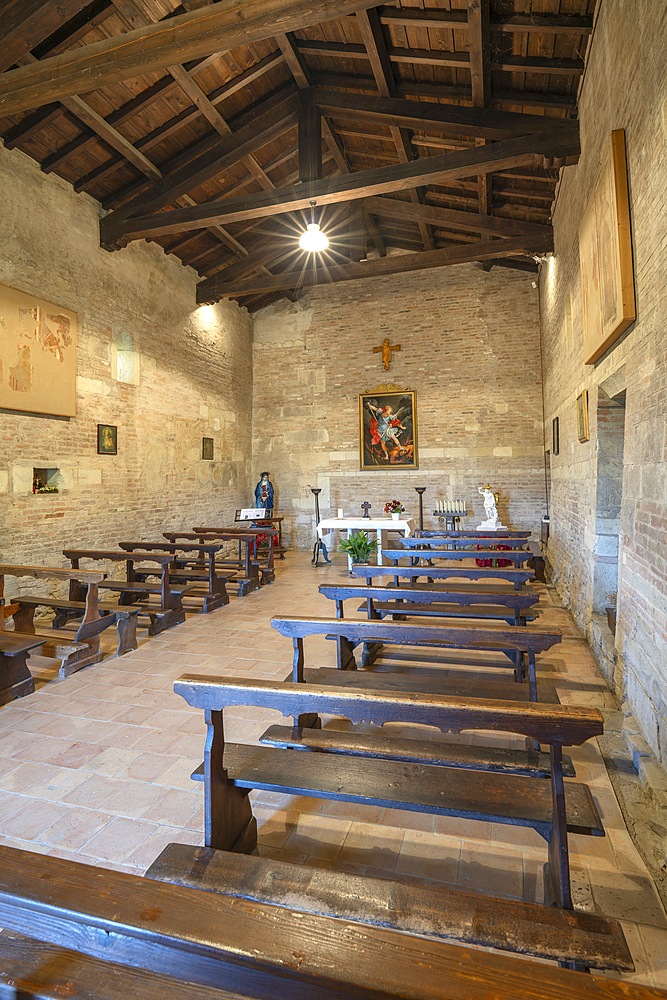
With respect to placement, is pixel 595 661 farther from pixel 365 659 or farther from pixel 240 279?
pixel 240 279

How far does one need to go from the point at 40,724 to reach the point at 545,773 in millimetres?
2975

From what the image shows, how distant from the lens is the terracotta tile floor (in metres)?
1.87

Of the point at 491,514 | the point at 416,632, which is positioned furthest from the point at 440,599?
the point at 491,514

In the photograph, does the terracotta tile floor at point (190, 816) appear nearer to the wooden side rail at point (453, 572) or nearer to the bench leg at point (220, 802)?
the bench leg at point (220, 802)

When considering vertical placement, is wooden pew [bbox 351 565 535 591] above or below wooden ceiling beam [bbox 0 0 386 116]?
below

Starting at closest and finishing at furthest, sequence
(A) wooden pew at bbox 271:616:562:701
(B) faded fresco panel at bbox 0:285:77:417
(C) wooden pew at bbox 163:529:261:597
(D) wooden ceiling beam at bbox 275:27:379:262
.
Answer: (A) wooden pew at bbox 271:616:562:701 → (B) faded fresco panel at bbox 0:285:77:417 → (D) wooden ceiling beam at bbox 275:27:379:262 → (C) wooden pew at bbox 163:529:261:597

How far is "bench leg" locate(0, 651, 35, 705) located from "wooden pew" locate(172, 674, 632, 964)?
233 centimetres

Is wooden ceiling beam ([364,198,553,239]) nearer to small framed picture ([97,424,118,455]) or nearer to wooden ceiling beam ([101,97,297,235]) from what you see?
wooden ceiling beam ([101,97,297,235])

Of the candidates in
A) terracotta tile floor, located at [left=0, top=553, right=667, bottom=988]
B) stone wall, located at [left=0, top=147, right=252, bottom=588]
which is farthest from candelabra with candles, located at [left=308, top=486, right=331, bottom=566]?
terracotta tile floor, located at [left=0, top=553, right=667, bottom=988]

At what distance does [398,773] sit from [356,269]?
31.6 ft

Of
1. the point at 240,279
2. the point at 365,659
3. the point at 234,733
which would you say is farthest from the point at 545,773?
the point at 240,279

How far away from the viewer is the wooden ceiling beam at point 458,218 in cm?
779

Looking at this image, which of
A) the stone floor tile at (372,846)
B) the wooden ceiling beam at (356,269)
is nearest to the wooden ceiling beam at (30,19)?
the wooden ceiling beam at (356,269)

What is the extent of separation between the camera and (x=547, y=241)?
7.67 m
